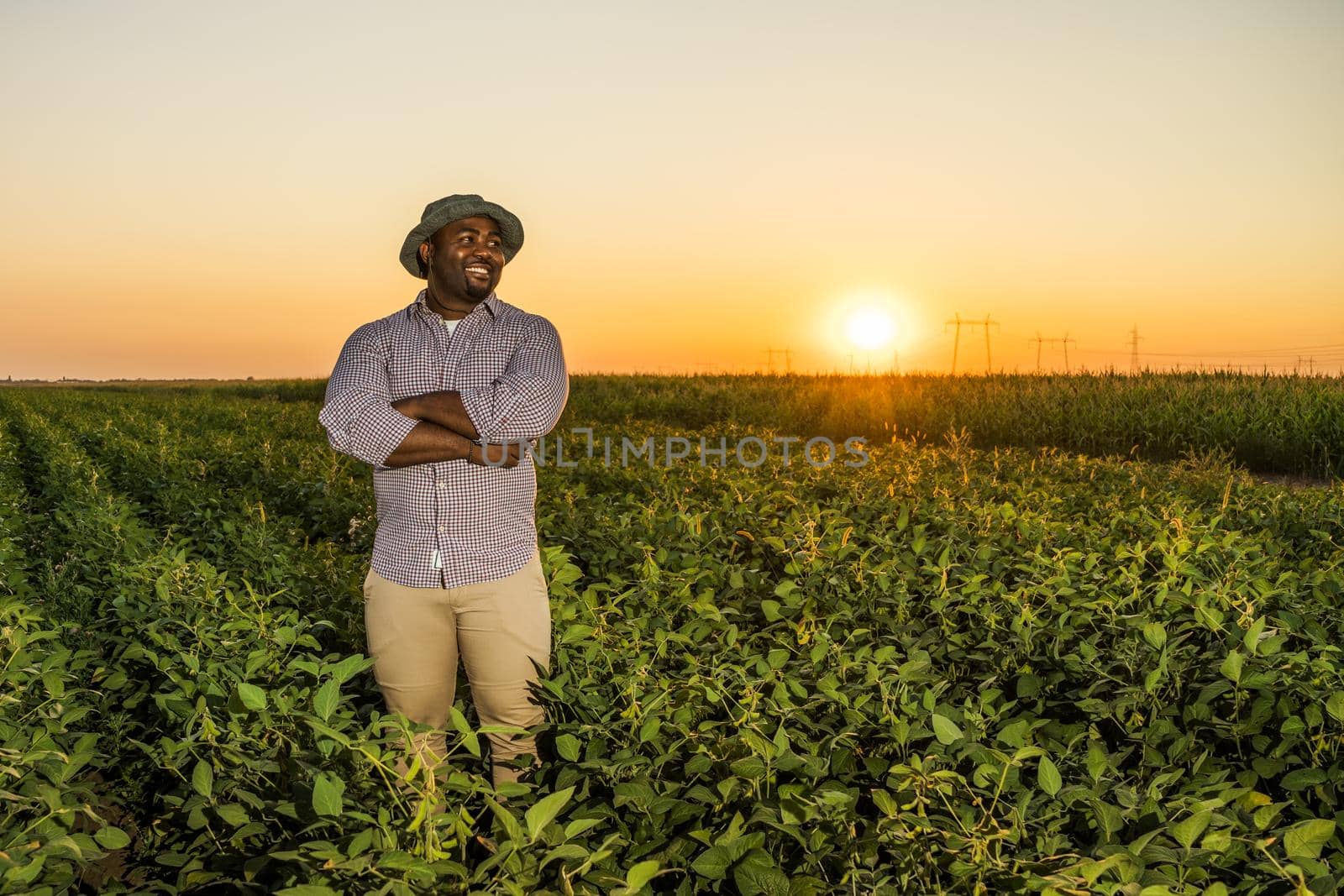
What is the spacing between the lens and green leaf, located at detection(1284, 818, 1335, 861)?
161 cm

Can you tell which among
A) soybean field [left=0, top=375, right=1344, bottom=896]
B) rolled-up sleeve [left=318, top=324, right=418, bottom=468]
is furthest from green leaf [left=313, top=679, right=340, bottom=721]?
rolled-up sleeve [left=318, top=324, right=418, bottom=468]

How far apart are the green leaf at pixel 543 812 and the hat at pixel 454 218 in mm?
1897

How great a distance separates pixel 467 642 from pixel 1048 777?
5.64 feet

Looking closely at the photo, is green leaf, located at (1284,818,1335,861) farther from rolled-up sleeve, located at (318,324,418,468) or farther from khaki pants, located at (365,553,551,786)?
rolled-up sleeve, located at (318,324,418,468)

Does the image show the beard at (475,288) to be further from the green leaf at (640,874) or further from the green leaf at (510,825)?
the green leaf at (640,874)

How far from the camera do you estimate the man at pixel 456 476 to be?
108 inches

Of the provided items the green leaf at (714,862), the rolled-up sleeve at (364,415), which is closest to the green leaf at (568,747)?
the green leaf at (714,862)

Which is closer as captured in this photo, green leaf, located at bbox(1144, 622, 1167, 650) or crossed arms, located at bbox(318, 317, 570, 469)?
green leaf, located at bbox(1144, 622, 1167, 650)

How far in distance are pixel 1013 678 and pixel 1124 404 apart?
14.8 metres

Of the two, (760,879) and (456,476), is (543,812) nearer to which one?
(760,879)

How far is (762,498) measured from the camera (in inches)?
196

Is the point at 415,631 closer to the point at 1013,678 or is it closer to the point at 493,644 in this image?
the point at 493,644

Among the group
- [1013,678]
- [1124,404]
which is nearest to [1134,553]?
[1013,678]

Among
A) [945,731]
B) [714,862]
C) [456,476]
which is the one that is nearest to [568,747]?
[714,862]
